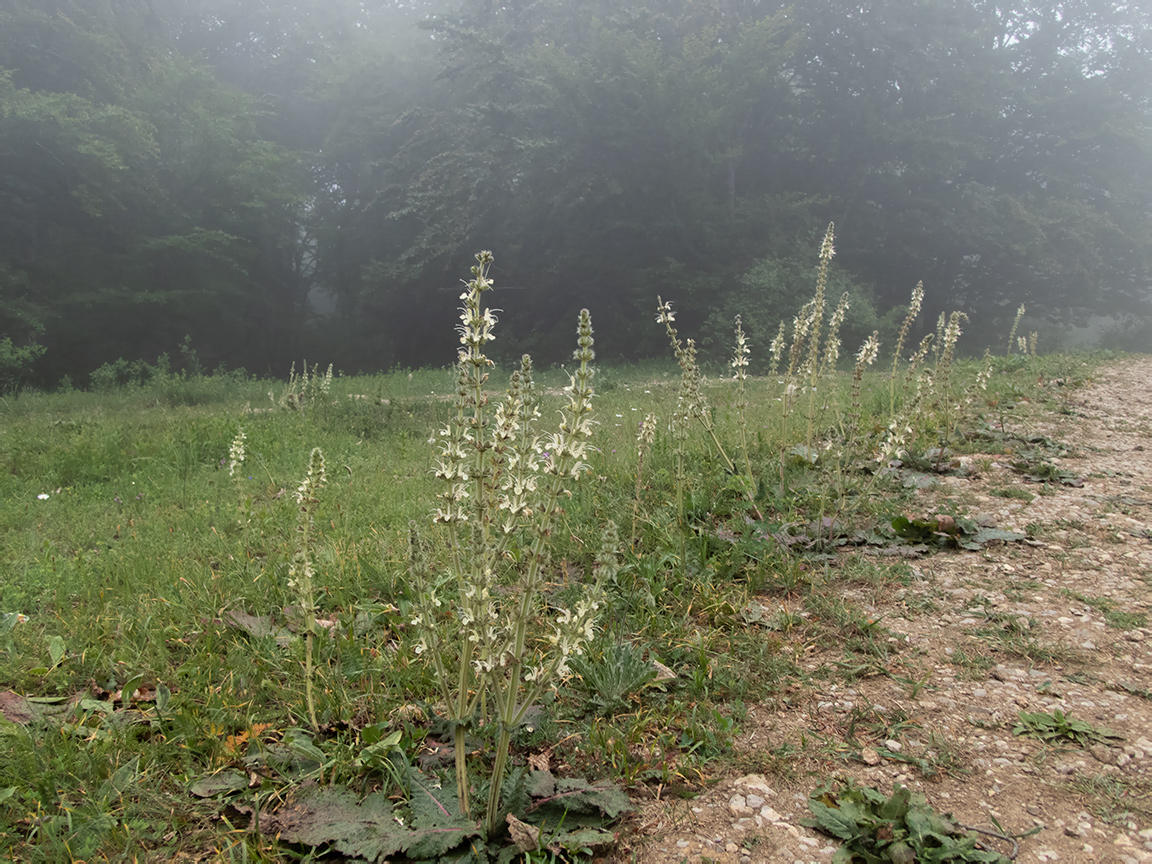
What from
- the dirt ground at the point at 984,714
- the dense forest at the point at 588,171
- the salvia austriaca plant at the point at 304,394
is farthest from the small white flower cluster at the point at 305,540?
the dense forest at the point at 588,171

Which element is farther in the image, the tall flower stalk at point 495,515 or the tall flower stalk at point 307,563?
the tall flower stalk at point 307,563

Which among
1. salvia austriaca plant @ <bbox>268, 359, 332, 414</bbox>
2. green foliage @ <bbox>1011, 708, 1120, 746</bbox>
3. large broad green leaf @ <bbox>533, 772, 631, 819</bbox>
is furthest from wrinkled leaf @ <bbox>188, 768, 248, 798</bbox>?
salvia austriaca plant @ <bbox>268, 359, 332, 414</bbox>

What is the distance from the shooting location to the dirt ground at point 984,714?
5.80 feet

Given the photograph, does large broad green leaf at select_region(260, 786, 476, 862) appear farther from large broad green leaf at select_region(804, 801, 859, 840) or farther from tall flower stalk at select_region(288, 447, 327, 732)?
large broad green leaf at select_region(804, 801, 859, 840)

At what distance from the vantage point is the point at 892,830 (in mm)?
1675

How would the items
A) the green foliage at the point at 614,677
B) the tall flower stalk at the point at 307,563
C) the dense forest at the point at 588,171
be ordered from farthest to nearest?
the dense forest at the point at 588,171, the green foliage at the point at 614,677, the tall flower stalk at the point at 307,563

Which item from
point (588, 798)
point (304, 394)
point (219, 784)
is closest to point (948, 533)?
point (588, 798)

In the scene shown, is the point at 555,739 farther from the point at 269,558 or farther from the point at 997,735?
the point at 269,558

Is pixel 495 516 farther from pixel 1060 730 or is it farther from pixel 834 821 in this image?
pixel 1060 730

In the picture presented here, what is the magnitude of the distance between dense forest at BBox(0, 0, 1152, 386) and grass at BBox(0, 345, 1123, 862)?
1520cm

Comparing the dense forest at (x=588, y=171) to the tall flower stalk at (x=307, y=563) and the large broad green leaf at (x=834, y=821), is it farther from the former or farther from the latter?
the large broad green leaf at (x=834, y=821)

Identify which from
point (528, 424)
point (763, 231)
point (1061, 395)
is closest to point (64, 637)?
point (528, 424)

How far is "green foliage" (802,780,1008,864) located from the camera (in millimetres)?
1612

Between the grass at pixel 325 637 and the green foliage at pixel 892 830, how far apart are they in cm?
28
